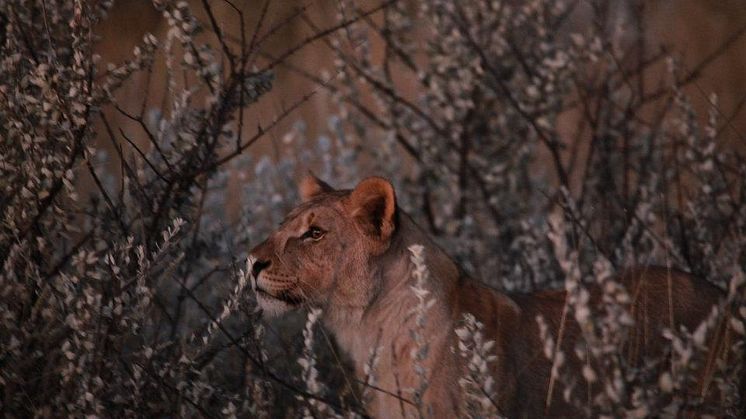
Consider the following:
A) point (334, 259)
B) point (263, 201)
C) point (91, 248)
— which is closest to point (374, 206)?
point (334, 259)

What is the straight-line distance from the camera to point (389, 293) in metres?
4.55

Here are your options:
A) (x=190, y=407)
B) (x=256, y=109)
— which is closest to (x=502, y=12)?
(x=256, y=109)

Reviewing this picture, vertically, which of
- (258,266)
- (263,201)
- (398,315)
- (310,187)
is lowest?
(398,315)

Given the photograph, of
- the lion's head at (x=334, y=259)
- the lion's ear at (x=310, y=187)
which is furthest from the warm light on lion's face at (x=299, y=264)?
the lion's ear at (x=310, y=187)

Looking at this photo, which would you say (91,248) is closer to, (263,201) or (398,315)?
(398,315)

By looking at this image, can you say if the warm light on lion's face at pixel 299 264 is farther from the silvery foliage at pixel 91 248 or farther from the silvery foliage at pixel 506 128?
the silvery foliage at pixel 506 128

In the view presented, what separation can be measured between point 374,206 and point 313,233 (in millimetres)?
237

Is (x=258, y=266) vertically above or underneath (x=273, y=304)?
above

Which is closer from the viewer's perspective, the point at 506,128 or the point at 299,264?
the point at 299,264

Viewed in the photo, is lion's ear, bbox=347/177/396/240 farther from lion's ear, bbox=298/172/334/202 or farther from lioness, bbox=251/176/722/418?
lion's ear, bbox=298/172/334/202

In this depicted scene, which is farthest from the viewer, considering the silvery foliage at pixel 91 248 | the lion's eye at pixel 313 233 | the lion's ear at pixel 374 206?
the lion's eye at pixel 313 233

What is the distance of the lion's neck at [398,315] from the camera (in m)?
4.39

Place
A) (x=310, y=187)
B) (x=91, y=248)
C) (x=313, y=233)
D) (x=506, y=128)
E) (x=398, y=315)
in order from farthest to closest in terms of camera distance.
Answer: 1. (x=506, y=128)
2. (x=310, y=187)
3. (x=91, y=248)
4. (x=313, y=233)
5. (x=398, y=315)

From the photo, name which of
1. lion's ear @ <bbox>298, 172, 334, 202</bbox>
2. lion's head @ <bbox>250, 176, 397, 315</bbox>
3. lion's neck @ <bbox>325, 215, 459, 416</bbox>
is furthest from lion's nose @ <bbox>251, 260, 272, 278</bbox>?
lion's ear @ <bbox>298, 172, 334, 202</bbox>
